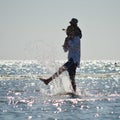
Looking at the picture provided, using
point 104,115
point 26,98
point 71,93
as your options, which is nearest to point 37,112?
point 104,115

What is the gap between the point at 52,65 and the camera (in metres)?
25.1

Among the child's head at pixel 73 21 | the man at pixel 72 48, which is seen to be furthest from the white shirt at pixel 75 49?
the child's head at pixel 73 21

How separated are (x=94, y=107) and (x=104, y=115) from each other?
1.84 meters

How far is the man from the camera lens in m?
24.0

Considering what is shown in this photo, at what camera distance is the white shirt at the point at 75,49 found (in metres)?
24.0

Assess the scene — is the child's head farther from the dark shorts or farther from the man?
the dark shorts

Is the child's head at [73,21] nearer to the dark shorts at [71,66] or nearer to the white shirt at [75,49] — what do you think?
the white shirt at [75,49]

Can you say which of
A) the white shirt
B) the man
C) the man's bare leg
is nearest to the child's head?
the man

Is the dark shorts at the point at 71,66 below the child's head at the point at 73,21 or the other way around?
below

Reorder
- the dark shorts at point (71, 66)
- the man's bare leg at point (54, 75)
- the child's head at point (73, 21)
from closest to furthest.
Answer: the man's bare leg at point (54, 75), the child's head at point (73, 21), the dark shorts at point (71, 66)

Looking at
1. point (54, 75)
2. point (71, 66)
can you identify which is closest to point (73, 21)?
point (71, 66)

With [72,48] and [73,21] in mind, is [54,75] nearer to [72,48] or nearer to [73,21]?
[72,48]

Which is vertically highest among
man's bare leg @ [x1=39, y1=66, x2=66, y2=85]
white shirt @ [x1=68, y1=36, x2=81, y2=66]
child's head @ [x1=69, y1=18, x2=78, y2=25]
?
child's head @ [x1=69, y1=18, x2=78, y2=25]

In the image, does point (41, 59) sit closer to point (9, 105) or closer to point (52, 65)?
point (52, 65)
